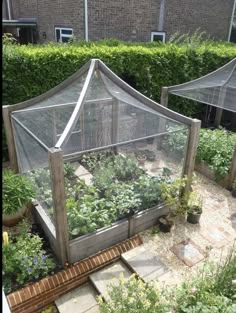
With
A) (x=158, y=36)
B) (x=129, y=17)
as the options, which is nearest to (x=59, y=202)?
(x=129, y=17)

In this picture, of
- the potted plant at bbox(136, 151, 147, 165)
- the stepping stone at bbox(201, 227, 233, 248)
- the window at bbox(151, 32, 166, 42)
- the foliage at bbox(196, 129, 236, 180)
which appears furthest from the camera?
the window at bbox(151, 32, 166, 42)

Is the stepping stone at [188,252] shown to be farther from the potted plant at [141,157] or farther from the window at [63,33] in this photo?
the window at [63,33]

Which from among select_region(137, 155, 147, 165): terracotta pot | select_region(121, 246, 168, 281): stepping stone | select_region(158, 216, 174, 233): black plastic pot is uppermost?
select_region(137, 155, 147, 165): terracotta pot

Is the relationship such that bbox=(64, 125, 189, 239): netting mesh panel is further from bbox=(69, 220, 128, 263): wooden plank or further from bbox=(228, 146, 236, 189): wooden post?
bbox=(228, 146, 236, 189): wooden post

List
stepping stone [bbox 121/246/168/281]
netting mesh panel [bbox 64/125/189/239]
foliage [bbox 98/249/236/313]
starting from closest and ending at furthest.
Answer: foliage [bbox 98/249/236/313] → stepping stone [bbox 121/246/168/281] → netting mesh panel [bbox 64/125/189/239]

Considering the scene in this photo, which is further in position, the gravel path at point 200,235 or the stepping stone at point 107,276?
the gravel path at point 200,235

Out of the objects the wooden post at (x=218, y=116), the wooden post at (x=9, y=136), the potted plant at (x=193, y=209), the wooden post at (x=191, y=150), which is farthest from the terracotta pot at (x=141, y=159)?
the wooden post at (x=218, y=116)

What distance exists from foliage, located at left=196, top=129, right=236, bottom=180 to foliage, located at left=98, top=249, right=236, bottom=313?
2864mm

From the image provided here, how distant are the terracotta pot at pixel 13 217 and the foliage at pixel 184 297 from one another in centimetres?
192

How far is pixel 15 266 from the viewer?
3254mm

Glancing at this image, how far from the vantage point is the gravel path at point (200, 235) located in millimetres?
3615

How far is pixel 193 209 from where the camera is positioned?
4480 mm

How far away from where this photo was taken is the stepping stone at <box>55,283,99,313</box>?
3.12 m

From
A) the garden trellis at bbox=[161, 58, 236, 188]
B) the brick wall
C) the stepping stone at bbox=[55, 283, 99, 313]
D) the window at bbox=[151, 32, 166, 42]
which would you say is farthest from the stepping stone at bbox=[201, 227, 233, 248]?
the brick wall
